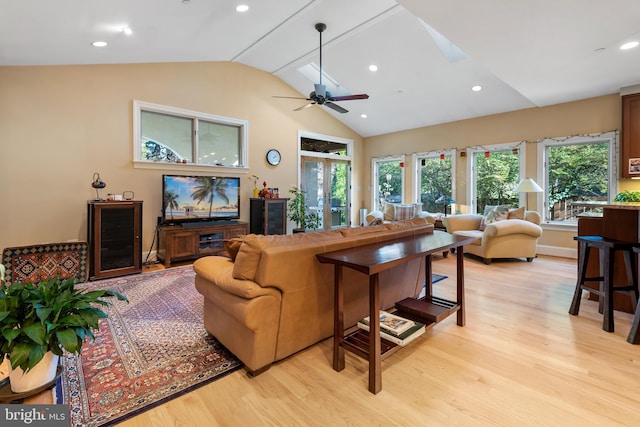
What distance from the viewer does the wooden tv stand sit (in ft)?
15.0

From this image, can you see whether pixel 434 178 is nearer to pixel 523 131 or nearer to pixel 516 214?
pixel 523 131

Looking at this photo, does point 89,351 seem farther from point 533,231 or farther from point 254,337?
point 533,231

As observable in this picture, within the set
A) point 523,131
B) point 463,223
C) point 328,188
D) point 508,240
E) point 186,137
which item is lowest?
point 508,240

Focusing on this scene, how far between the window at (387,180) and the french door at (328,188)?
72cm

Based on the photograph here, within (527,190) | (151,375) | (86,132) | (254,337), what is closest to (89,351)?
(151,375)

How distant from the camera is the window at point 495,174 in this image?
5.97 meters

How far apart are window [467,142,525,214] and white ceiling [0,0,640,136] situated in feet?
2.65

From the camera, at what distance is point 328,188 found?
7.89m

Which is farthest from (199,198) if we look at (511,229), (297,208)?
(511,229)

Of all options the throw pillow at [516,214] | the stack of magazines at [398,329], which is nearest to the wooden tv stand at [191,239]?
the stack of magazines at [398,329]

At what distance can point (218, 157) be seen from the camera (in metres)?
5.77

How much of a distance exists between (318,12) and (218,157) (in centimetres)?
302

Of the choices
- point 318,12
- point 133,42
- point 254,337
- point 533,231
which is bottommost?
point 254,337

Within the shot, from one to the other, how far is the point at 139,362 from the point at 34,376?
69 centimetres
